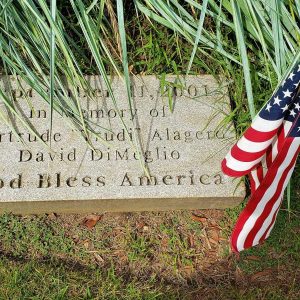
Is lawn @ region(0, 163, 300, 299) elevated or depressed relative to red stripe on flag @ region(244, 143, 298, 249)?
depressed

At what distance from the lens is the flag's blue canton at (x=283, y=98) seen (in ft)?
7.52

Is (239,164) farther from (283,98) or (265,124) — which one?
(283,98)

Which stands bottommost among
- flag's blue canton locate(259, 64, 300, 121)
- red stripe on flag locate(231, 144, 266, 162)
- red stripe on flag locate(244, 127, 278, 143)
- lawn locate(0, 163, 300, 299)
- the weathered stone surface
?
lawn locate(0, 163, 300, 299)

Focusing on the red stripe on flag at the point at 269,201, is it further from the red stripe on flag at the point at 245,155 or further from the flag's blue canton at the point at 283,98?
the flag's blue canton at the point at 283,98

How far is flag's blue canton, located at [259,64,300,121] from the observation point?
2.29m

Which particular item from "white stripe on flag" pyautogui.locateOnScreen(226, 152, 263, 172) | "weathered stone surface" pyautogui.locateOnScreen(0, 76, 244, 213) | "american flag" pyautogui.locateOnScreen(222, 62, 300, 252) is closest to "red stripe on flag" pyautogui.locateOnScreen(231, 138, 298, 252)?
"american flag" pyautogui.locateOnScreen(222, 62, 300, 252)

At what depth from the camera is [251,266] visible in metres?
2.87

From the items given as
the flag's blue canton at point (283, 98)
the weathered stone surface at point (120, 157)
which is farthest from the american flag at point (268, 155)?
the weathered stone surface at point (120, 157)

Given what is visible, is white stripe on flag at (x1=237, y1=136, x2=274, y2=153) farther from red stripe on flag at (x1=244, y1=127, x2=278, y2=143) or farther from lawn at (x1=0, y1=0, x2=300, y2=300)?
lawn at (x1=0, y1=0, x2=300, y2=300)

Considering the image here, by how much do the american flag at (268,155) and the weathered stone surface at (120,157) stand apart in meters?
0.31

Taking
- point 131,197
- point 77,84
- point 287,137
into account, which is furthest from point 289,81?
point 77,84

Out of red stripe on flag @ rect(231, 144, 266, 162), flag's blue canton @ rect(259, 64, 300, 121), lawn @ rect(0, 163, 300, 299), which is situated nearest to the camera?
flag's blue canton @ rect(259, 64, 300, 121)

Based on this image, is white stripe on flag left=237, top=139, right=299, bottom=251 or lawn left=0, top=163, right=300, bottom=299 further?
lawn left=0, top=163, right=300, bottom=299

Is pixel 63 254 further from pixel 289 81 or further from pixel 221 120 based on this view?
pixel 289 81
